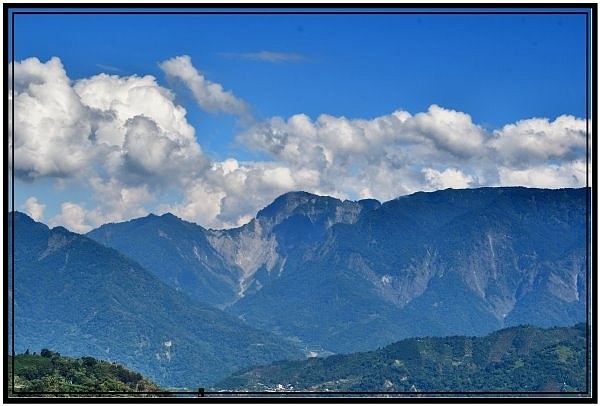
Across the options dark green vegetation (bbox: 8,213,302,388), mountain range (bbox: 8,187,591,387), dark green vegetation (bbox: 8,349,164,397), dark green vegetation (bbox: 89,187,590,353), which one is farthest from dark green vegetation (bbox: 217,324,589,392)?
dark green vegetation (bbox: 89,187,590,353)

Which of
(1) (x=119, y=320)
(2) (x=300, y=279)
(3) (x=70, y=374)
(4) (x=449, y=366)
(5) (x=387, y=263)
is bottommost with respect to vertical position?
(3) (x=70, y=374)

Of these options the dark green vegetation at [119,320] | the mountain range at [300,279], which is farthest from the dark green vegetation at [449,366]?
the dark green vegetation at [119,320]

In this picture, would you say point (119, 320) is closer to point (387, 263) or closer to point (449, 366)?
point (449, 366)

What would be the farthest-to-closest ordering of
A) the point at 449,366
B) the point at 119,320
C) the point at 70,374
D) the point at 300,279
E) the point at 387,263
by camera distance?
the point at 387,263 < the point at 300,279 < the point at 119,320 < the point at 449,366 < the point at 70,374

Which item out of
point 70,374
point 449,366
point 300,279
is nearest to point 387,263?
point 300,279

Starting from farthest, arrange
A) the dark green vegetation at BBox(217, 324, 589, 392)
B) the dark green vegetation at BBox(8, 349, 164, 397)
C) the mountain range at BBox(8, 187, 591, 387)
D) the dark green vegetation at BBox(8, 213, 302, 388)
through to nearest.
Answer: the mountain range at BBox(8, 187, 591, 387) → the dark green vegetation at BBox(8, 213, 302, 388) → the dark green vegetation at BBox(217, 324, 589, 392) → the dark green vegetation at BBox(8, 349, 164, 397)

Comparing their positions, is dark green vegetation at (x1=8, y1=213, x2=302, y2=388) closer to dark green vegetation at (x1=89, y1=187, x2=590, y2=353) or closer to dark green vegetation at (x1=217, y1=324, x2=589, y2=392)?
dark green vegetation at (x1=89, y1=187, x2=590, y2=353)

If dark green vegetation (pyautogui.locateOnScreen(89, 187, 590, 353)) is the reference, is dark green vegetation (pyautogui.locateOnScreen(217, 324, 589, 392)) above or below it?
below
